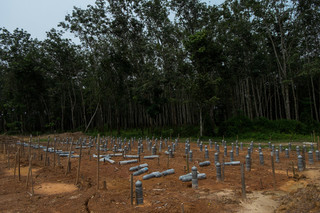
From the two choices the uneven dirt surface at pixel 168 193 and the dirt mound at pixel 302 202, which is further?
the uneven dirt surface at pixel 168 193

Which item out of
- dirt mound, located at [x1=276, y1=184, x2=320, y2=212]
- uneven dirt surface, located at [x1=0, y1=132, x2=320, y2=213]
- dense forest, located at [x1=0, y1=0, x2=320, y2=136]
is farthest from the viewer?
dense forest, located at [x1=0, y1=0, x2=320, y2=136]

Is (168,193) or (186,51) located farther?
(186,51)


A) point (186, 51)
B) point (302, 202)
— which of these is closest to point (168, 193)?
point (302, 202)

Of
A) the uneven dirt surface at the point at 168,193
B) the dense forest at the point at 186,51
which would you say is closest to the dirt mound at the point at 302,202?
the uneven dirt surface at the point at 168,193

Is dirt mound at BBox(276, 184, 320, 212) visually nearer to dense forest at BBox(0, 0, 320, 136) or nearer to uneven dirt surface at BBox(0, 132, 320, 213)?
uneven dirt surface at BBox(0, 132, 320, 213)

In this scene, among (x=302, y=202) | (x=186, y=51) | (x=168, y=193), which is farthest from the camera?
(x=186, y=51)

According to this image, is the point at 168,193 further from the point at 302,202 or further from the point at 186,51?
the point at 186,51

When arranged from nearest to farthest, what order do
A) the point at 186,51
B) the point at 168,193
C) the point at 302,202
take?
1. the point at 302,202
2. the point at 168,193
3. the point at 186,51

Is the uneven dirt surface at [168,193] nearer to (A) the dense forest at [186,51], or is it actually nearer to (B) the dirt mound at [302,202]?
(B) the dirt mound at [302,202]

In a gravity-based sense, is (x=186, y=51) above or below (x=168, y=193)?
above

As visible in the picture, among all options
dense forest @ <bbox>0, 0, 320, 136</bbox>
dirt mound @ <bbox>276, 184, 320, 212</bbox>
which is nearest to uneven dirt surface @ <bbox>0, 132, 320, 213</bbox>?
dirt mound @ <bbox>276, 184, 320, 212</bbox>

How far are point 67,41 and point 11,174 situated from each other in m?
23.9

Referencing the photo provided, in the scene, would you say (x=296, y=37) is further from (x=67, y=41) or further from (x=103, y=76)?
(x=67, y=41)

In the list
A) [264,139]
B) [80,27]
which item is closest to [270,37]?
[264,139]
